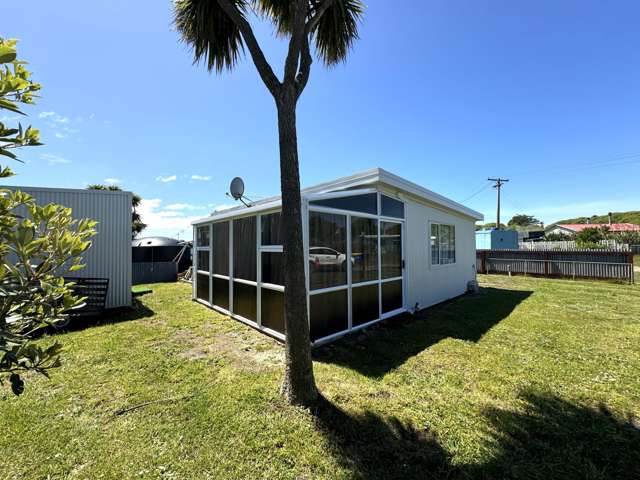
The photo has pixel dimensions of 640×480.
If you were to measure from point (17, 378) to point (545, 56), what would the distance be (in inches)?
470

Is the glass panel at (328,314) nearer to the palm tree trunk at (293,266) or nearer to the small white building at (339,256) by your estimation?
the small white building at (339,256)

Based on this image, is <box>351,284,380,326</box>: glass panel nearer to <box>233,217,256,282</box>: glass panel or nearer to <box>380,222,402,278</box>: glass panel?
<box>380,222,402,278</box>: glass panel

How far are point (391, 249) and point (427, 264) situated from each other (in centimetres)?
186

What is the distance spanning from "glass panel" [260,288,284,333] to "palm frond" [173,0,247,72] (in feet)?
12.5

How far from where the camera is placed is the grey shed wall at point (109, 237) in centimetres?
728

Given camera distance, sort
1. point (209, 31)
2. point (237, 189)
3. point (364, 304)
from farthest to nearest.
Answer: point (237, 189)
point (364, 304)
point (209, 31)

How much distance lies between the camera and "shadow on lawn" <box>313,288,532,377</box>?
418cm

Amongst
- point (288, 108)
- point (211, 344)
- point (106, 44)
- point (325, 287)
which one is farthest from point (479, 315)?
point (106, 44)

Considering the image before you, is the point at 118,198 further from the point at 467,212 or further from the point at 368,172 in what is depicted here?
the point at 467,212

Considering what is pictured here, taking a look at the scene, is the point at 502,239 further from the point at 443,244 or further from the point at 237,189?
the point at 237,189

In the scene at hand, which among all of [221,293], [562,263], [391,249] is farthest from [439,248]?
[562,263]

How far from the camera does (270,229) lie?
529 centimetres

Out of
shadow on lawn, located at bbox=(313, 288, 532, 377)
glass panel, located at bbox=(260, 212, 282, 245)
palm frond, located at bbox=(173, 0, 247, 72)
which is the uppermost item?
palm frond, located at bbox=(173, 0, 247, 72)

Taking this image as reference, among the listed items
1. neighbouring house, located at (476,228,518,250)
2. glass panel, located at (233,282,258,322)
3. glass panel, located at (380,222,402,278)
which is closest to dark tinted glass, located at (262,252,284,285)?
glass panel, located at (233,282,258,322)
